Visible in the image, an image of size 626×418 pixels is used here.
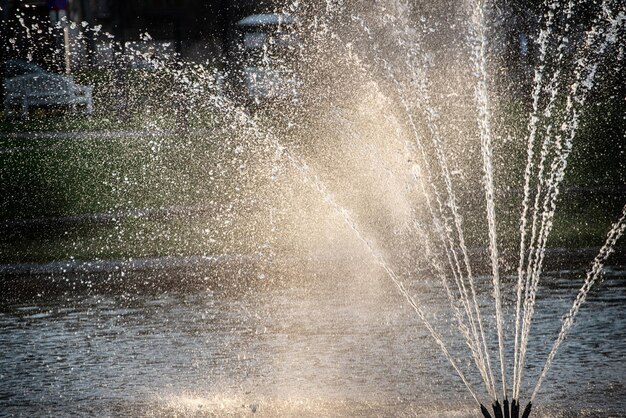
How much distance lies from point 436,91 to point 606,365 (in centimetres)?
1685

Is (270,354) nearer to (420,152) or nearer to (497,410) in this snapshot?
(497,410)

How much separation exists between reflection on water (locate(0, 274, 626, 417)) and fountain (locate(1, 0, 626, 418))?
0.54 feet

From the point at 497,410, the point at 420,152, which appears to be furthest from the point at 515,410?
the point at 420,152

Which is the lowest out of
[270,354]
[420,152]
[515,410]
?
[515,410]

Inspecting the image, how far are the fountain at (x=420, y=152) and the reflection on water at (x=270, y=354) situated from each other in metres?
0.16

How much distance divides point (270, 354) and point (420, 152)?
10.3 meters

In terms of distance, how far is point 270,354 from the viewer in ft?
23.4

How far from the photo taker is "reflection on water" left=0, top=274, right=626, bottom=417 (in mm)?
6004

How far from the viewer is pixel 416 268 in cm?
979

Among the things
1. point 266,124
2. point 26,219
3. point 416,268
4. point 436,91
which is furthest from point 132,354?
point 436,91

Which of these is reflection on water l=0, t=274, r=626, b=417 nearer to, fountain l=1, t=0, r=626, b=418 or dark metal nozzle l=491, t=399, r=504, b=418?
fountain l=1, t=0, r=626, b=418

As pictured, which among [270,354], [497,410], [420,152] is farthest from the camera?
[420,152]

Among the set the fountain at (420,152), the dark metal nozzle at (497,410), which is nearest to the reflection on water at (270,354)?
the fountain at (420,152)

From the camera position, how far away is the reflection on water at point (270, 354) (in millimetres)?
6004
